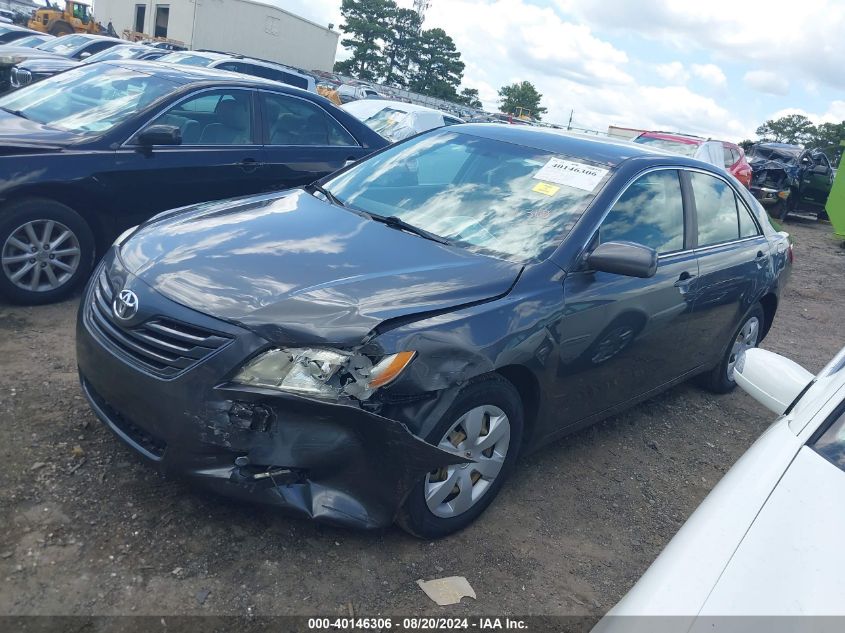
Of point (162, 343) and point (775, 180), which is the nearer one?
point (162, 343)

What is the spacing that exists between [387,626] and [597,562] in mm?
1098

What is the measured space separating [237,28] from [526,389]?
43.6 metres

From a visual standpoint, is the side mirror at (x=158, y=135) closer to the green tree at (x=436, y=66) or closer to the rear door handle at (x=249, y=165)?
the rear door handle at (x=249, y=165)

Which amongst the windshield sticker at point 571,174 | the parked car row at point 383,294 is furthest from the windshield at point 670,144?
the windshield sticker at point 571,174

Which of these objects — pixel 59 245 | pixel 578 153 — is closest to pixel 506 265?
pixel 578 153

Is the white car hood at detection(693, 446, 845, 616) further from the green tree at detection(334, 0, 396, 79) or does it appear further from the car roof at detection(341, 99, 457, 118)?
the green tree at detection(334, 0, 396, 79)

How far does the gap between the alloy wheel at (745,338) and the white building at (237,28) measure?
132ft

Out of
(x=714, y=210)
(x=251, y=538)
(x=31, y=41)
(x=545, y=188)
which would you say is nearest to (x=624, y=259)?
(x=545, y=188)

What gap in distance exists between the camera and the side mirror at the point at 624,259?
3.26m

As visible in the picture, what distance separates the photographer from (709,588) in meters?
1.62

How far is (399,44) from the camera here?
6612 cm

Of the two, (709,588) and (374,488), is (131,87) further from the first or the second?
(709,588)

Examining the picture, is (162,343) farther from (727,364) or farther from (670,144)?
(670,144)

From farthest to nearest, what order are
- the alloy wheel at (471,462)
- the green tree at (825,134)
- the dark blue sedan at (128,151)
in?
the green tree at (825,134), the dark blue sedan at (128,151), the alloy wheel at (471,462)
